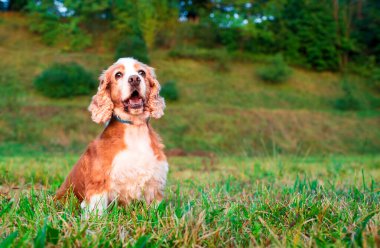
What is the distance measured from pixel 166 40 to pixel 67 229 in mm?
29590

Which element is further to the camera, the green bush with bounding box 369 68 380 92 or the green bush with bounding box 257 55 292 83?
the green bush with bounding box 369 68 380 92

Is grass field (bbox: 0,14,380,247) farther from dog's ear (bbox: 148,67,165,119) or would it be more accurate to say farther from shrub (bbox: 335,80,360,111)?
dog's ear (bbox: 148,67,165,119)

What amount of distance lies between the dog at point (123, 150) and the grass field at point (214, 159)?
0.23 m

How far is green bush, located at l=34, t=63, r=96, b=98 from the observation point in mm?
23453

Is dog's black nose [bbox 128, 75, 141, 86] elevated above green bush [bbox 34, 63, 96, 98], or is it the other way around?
dog's black nose [bbox 128, 75, 141, 86]

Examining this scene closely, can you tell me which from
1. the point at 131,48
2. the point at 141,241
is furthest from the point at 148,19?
the point at 141,241

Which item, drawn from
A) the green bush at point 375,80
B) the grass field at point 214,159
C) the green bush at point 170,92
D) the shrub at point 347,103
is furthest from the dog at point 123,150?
the green bush at point 375,80

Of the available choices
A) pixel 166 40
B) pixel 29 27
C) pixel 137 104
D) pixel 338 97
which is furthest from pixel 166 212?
pixel 29 27

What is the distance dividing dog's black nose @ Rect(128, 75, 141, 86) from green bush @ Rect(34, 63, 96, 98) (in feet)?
64.9

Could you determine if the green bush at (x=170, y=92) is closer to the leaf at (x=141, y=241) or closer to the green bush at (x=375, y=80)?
the green bush at (x=375, y=80)

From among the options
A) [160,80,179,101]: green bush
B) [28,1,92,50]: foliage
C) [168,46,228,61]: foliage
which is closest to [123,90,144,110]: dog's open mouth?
[160,80,179,101]: green bush

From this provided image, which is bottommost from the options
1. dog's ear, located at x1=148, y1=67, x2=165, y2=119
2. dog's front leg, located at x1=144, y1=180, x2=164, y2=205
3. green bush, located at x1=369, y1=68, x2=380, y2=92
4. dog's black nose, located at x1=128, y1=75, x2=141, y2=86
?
green bush, located at x1=369, y1=68, x2=380, y2=92

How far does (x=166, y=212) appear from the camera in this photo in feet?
10.6

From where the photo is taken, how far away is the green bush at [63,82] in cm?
2345
